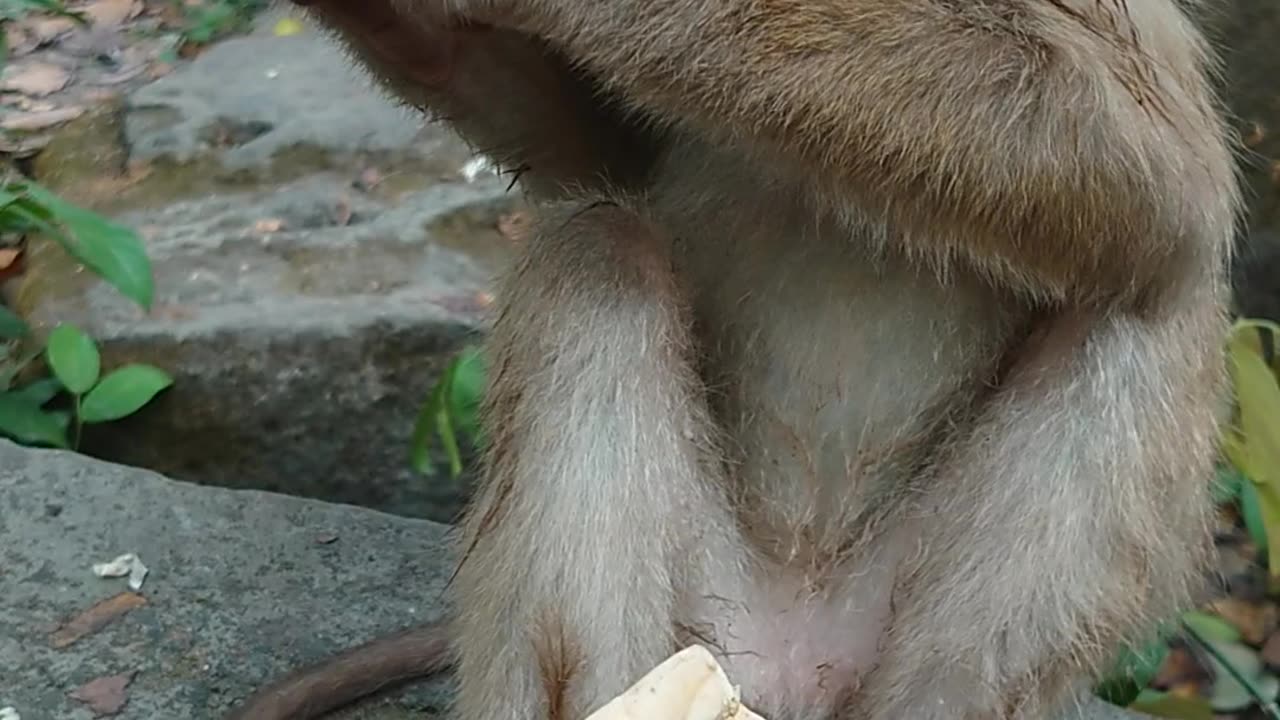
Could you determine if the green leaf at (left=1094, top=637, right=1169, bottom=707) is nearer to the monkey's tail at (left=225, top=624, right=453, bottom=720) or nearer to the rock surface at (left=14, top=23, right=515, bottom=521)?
the monkey's tail at (left=225, top=624, right=453, bottom=720)

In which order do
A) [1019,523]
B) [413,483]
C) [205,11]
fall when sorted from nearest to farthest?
[1019,523]
[413,483]
[205,11]

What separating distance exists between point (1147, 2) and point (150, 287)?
2.47 meters

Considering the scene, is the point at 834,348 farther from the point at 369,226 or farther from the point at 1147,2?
the point at 369,226

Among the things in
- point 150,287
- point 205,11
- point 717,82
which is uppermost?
point 717,82

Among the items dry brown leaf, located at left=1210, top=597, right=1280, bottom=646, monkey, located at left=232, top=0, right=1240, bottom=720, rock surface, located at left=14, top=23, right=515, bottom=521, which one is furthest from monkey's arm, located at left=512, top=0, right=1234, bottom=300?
dry brown leaf, located at left=1210, top=597, right=1280, bottom=646

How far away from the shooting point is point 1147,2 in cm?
249

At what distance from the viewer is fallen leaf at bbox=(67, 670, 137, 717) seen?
2.97 meters

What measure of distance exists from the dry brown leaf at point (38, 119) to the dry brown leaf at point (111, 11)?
3.67 ft

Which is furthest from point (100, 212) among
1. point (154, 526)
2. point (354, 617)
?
point (354, 617)

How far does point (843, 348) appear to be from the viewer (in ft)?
8.30

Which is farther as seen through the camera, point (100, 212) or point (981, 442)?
point (100, 212)

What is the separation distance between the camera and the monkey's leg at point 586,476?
235 centimetres

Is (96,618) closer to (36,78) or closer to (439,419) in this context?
(439,419)

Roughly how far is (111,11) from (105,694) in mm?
5318
